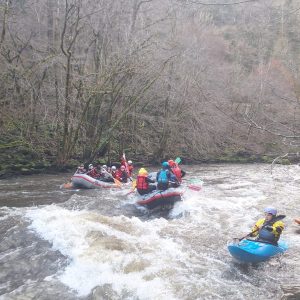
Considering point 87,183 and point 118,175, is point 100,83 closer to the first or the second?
point 118,175

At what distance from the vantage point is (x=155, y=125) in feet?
76.1

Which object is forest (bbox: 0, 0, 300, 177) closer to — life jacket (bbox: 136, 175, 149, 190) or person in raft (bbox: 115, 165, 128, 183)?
person in raft (bbox: 115, 165, 128, 183)

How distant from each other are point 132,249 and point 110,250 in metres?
0.45

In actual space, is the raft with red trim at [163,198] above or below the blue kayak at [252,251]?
below

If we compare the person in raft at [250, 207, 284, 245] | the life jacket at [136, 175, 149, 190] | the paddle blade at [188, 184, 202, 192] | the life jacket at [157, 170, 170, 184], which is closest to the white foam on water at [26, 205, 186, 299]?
the person in raft at [250, 207, 284, 245]

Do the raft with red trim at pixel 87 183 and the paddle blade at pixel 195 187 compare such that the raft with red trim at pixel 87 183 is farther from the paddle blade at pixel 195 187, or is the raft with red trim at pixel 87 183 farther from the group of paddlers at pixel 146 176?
the paddle blade at pixel 195 187

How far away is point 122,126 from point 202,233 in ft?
41.0

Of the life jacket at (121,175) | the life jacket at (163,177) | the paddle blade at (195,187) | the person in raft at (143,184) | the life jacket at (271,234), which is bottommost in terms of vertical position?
the life jacket at (121,175)

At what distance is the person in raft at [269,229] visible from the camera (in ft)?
26.2

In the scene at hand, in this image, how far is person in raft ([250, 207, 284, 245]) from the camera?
26.2 feet

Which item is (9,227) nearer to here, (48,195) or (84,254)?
(84,254)

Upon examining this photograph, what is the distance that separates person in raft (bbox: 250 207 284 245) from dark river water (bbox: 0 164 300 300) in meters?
0.45

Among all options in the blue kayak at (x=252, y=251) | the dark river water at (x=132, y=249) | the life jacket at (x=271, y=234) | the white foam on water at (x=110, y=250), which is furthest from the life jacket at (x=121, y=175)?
the blue kayak at (x=252, y=251)

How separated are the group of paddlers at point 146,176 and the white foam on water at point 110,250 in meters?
1.94
